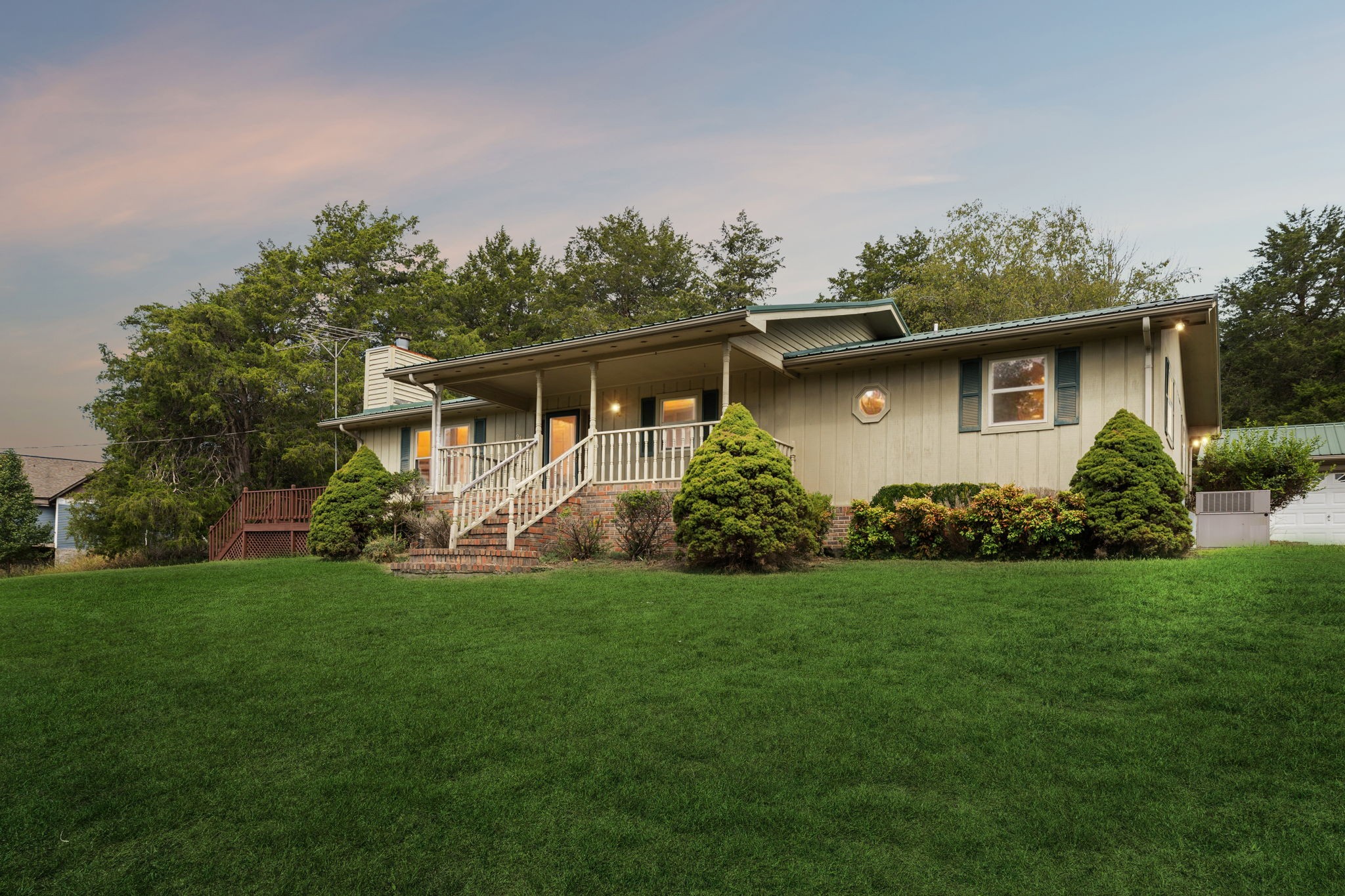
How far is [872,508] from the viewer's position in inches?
422

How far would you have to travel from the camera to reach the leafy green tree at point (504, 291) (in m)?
33.9

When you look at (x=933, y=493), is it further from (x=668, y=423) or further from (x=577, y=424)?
(x=577, y=424)

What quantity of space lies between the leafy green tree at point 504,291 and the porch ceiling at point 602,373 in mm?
16776

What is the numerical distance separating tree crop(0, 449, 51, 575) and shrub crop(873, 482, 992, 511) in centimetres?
2934

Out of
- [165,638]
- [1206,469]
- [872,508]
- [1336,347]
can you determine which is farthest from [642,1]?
[1336,347]

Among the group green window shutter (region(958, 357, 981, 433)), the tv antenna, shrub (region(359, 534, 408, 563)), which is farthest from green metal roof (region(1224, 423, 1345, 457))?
the tv antenna

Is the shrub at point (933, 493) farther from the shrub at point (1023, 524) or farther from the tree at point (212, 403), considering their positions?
the tree at point (212, 403)

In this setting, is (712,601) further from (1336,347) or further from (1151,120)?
(1336,347)

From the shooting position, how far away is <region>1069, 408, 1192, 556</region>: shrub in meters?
8.98

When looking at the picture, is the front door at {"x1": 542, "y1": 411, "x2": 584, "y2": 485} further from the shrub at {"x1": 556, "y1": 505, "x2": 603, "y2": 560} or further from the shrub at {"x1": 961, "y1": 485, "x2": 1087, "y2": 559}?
the shrub at {"x1": 961, "y1": 485, "x2": 1087, "y2": 559}

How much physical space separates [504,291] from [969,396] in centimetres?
2697

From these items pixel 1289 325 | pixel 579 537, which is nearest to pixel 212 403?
pixel 579 537

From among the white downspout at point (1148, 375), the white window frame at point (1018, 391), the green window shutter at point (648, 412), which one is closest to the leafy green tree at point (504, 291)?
the green window shutter at point (648, 412)

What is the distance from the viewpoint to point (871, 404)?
1276cm
